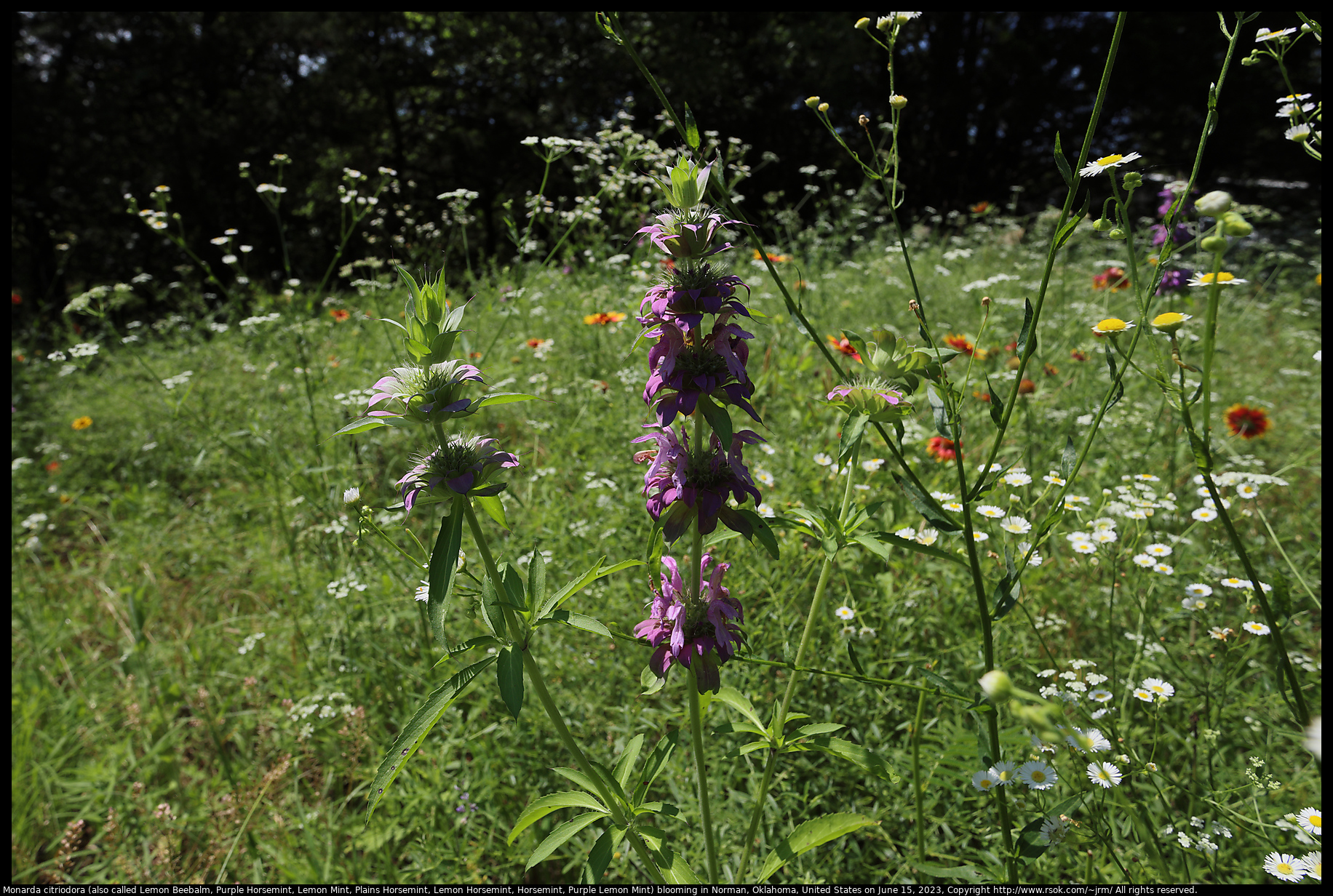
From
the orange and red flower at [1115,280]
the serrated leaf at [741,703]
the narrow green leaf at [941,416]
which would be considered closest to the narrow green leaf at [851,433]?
the narrow green leaf at [941,416]

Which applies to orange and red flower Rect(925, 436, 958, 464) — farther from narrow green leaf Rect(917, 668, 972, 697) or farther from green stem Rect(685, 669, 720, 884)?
green stem Rect(685, 669, 720, 884)

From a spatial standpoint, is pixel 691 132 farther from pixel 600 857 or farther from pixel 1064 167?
pixel 600 857

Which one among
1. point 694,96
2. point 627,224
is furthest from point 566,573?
point 694,96

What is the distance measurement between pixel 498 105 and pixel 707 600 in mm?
14109

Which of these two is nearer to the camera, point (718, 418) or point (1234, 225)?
point (1234, 225)

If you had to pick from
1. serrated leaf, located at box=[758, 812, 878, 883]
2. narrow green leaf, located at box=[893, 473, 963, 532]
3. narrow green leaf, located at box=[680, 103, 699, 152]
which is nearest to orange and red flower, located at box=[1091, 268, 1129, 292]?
narrow green leaf, located at box=[893, 473, 963, 532]

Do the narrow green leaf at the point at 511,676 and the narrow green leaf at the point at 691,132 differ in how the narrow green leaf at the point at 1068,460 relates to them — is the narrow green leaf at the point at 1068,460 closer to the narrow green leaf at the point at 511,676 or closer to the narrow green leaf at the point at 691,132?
the narrow green leaf at the point at 691,132

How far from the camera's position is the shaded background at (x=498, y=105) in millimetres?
11117

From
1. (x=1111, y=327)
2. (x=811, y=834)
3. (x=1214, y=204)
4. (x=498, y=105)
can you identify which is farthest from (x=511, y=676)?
(x=498, y=105)

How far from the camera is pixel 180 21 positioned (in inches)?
471

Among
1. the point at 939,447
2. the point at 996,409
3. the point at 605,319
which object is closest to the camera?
the point at 996,409

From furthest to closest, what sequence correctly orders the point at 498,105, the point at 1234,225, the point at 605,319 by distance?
the point at 498,105, the point at 605,319, the point at 1234,225

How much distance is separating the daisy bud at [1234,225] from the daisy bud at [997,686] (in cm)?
75

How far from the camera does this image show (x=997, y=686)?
0.82 metres
